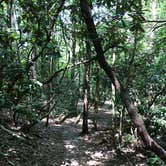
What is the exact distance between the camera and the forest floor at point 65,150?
349 inches

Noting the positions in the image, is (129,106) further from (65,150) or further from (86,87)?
(86,87)

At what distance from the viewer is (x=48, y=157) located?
978 centimetres

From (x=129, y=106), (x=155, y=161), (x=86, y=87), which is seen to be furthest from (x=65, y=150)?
(x=129, y=106)

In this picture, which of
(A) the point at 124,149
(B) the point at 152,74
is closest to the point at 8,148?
(A) the point at 124,149

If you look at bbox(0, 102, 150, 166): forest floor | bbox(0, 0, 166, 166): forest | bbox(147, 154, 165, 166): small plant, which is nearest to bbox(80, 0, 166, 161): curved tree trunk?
bbox(0, 0, 166, 166): forest

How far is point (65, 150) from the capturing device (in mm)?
11133

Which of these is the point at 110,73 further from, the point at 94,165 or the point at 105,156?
the point at 105,156

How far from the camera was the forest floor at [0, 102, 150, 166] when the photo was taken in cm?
887

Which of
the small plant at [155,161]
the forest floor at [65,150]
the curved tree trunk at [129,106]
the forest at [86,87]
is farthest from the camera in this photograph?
the small plant at [155,161]

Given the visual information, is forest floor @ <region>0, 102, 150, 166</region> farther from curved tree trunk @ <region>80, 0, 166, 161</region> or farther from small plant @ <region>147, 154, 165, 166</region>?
curved tree trunk @ <region>80, 0, 166, 161</region>

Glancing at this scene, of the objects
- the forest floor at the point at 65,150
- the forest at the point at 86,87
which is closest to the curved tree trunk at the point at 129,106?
the forest at the point at 86,87

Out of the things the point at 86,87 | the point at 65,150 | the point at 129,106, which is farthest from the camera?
the point at 86,87

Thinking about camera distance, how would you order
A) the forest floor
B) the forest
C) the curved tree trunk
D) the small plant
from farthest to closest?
the small plant → the forest floor → the forest → the curved tree trunk

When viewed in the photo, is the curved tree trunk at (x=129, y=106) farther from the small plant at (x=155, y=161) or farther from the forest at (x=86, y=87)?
the small plant at (x=155, y=161)
